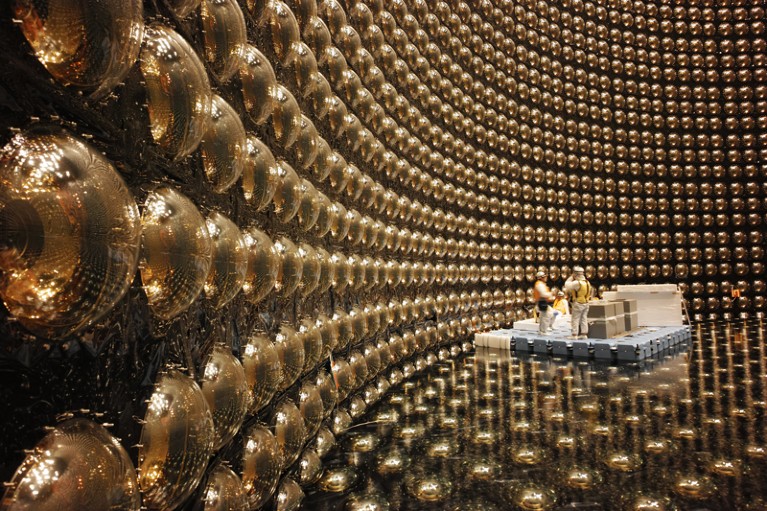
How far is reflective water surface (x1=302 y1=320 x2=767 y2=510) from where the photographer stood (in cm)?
275

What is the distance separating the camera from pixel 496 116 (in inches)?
375

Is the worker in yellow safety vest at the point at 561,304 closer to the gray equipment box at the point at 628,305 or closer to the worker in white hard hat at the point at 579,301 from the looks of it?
the gray equipment box at the point at 628,305

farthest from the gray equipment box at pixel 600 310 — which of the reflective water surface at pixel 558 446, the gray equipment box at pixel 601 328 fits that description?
the reflective water surface at pixel 558 446

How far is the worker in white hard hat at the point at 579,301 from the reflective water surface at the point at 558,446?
2144 mm

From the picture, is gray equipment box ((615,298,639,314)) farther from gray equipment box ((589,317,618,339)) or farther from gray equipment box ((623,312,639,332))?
gray equipment box ((589,317,618,339))

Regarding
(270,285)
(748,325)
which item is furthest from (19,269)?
(748,325)

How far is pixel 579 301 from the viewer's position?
8266 mm

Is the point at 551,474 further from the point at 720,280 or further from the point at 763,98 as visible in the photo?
the point at 763,98

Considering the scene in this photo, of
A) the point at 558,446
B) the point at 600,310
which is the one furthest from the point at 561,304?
the point at 558,446

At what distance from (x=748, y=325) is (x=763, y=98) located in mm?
5301

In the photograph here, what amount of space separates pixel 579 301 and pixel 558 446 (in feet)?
16.5

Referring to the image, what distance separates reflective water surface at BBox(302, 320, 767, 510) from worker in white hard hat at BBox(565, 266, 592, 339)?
7.03ft

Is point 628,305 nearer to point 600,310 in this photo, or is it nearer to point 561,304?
point 600,310

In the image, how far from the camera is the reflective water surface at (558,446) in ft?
9.02
